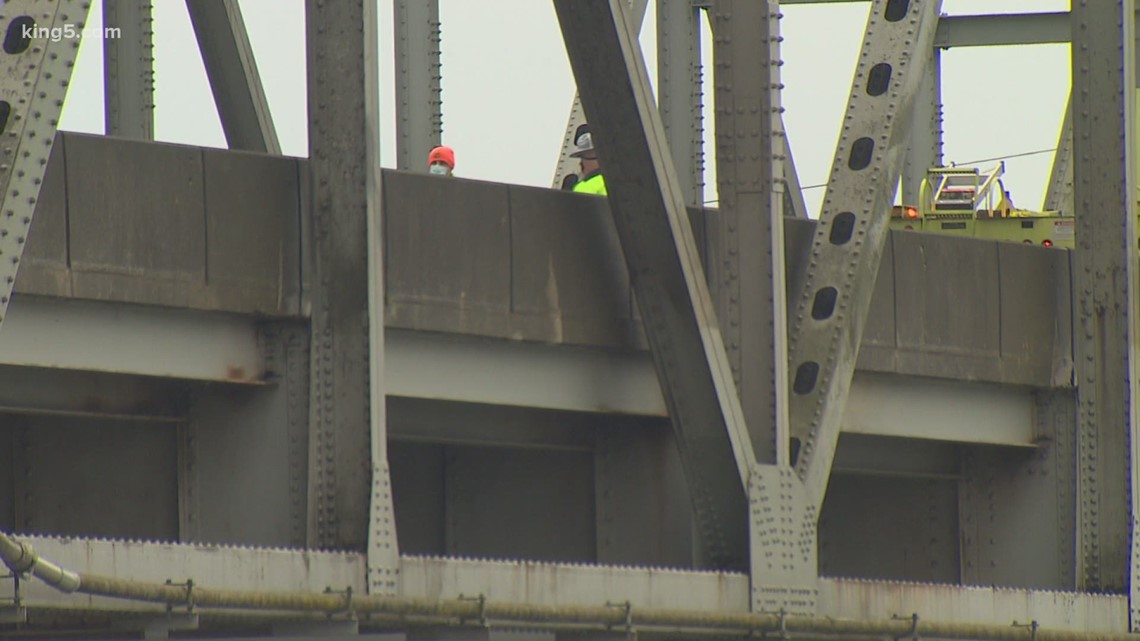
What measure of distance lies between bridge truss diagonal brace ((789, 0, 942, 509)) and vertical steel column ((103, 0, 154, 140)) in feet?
24.2

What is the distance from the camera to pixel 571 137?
24.7m

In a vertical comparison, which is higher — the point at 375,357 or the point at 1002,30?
the point at 1002,30

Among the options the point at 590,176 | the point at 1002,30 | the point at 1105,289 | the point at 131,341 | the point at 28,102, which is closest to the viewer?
the point at 28,102

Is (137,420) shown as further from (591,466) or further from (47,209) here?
(591,466)

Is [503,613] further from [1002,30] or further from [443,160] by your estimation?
[1002,30]

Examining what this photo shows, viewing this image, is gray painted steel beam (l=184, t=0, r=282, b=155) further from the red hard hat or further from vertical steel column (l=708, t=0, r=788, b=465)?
vertical steel column (l=708, t=0, r=788, b=465)

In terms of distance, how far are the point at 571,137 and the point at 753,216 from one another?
22.7ft

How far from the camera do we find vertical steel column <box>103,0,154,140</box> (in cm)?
2341

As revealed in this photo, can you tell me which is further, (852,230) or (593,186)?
(593,186)

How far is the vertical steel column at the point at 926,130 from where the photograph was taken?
33.2 meters

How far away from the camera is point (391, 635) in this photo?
15414 mm

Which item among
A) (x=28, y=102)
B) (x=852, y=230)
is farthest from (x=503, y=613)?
(x=852, y=230)

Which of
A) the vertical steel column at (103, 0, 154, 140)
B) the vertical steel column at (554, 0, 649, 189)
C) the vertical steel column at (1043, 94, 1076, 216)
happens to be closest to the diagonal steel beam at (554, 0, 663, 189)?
the vertical steel column at (554, 0, 649, 189)

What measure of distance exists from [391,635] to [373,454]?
1200 mm
